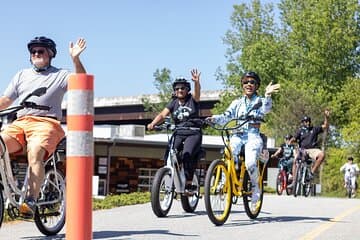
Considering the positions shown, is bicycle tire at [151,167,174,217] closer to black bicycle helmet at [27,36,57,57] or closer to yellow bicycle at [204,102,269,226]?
yellow bicycle at [204,102,269,226]

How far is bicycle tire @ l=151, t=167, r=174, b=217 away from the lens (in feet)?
30.7

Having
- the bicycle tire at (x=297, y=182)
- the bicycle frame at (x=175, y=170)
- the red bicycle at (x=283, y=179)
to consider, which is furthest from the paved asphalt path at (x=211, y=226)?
the red bicycle at (x=283, y=179)

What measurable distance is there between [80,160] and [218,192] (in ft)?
15.5

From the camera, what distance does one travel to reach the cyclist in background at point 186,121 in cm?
992

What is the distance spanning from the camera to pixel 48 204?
7.33 meters

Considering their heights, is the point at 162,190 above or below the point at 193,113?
below

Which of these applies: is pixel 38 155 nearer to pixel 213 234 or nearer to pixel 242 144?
pixel 213 234

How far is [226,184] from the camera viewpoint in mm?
8961

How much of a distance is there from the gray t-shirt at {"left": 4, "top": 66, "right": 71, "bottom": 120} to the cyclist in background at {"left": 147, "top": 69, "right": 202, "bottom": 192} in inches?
97.8

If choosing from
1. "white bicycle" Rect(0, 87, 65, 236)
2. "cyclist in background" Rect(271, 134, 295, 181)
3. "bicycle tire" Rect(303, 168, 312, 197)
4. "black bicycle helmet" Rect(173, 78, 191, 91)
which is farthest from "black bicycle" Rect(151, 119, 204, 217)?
"cyclist in background" Rect(271, 134, 295, 181)

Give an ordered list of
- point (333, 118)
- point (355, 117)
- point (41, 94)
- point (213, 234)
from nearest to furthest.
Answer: point (41, 94), point (213, 234), point (355, 117), point (333, 118)

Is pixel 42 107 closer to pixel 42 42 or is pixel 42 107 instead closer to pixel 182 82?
pixel 42 42

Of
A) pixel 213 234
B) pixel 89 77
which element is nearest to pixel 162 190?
pixel 213 234

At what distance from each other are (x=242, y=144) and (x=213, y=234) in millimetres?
1879
